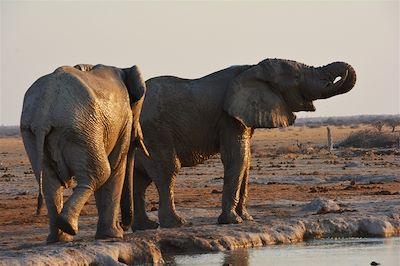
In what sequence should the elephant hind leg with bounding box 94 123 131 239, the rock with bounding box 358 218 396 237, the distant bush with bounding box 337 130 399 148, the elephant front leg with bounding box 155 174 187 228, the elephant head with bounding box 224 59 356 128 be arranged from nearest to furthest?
the elephant hind leg with bounding box 94 123 131 239 → the rock with bounding box 358 218 396 237 → the elephant front leg with bounding box 155 174 187 228 → the elephant head with bounding box 224 59 356 128 → the distant bush with bounding box 337 130 399 148

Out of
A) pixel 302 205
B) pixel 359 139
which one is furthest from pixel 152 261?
pixel 359 139

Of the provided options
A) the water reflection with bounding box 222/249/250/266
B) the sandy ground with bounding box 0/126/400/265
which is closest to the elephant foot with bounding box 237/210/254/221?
the sandy ground with bounding box 0/126/400/265

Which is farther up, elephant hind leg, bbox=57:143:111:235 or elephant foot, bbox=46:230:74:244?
elephant hind leg, bbox=57:143:111:235

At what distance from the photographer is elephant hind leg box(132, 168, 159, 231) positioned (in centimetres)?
1777

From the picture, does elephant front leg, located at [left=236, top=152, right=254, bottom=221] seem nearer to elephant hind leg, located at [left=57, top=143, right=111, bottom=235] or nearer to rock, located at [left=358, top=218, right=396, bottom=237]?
rock, located at [left=358, top=218, right=396, bottom=237]

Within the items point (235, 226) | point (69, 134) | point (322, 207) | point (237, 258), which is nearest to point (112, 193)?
point (69, 134)

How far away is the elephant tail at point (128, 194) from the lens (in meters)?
15.9

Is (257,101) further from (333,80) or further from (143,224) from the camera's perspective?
(143,224)

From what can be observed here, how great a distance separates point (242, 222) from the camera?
17844mm

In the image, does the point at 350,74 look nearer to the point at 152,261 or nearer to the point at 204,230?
the point at 204,230

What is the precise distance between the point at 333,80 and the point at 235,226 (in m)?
3.08

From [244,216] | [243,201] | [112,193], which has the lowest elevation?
[244,216]

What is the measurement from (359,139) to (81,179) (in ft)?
122

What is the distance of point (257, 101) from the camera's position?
716 inches
